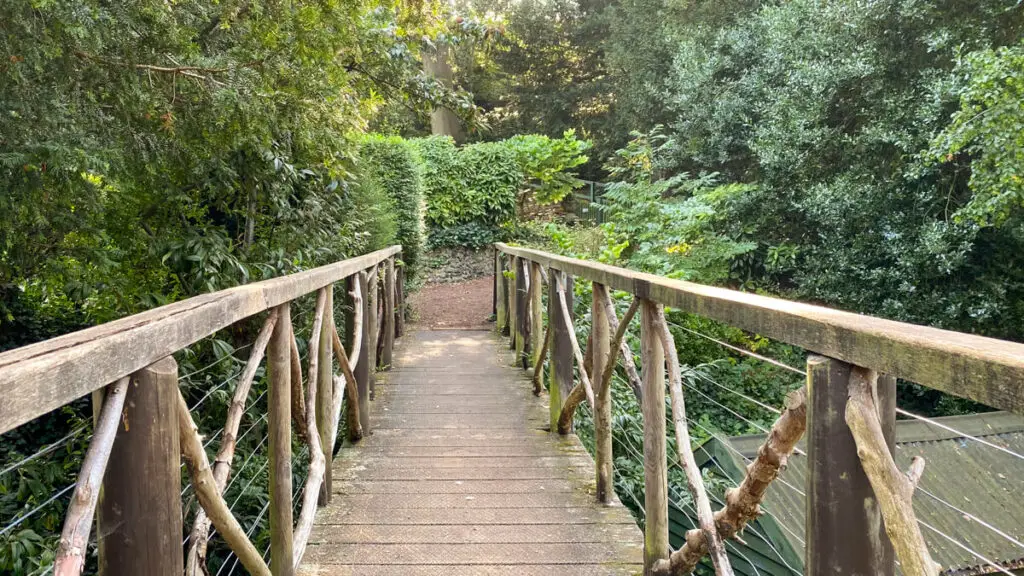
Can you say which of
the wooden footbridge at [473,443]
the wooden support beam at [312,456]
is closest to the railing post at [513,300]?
the wooden footbridge at [473,443]

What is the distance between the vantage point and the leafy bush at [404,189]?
949 cm

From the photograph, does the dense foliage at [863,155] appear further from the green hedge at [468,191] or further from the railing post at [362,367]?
the railing post at [362,367]

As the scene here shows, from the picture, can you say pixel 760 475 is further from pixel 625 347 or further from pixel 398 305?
pixel 398 305

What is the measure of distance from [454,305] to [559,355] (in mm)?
7047

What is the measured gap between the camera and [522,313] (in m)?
5.77

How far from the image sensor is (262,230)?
457cm

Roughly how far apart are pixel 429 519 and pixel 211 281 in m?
1.98

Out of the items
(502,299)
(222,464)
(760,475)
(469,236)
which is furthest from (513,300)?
(469,236)

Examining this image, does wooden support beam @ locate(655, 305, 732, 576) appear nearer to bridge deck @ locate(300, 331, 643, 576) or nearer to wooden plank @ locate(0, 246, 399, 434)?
bridge deck @ locate(300, 331, 643, 576)

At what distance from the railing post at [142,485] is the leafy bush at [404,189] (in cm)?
815

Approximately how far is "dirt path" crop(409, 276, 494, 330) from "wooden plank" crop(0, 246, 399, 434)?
23.1ft

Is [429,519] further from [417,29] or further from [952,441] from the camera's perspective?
[952,441]

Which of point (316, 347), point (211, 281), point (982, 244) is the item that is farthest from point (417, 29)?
point (982, 244)

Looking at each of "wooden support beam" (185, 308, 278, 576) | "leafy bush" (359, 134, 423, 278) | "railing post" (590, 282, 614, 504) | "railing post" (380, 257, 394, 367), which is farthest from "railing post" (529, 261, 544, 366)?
"leafy bush" (359, 134, 423, 278)
